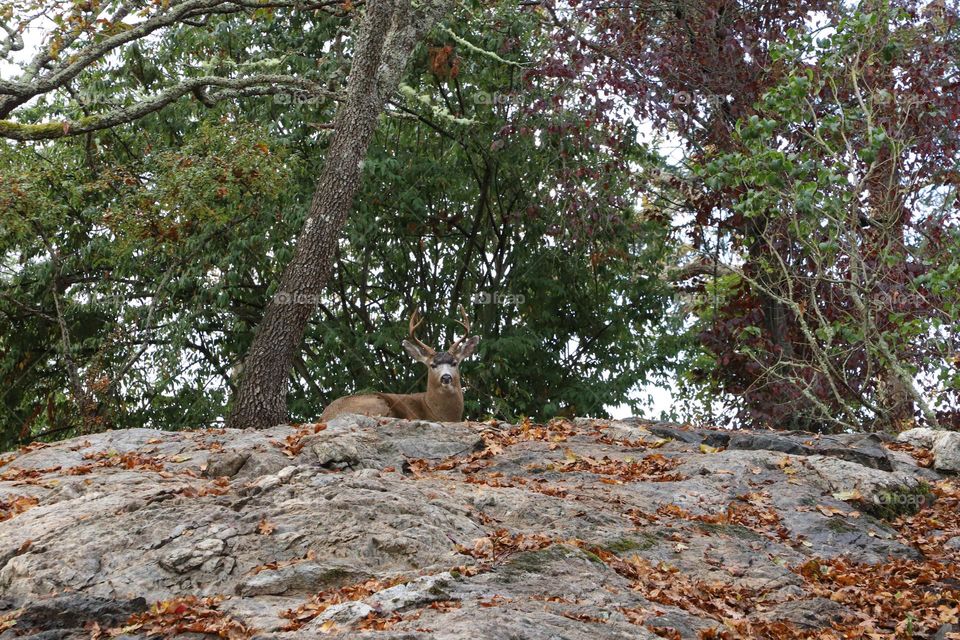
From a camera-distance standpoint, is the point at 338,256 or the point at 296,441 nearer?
the point at 296,441

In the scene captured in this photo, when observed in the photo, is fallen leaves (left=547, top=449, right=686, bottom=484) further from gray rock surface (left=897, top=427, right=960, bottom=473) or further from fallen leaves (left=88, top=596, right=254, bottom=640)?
fallen leaves (left=88, top=596, right=254, bottom=640)

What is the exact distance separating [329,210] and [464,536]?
20.4 feet

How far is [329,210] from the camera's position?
12727 millimetres

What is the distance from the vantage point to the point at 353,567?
680 centimetres

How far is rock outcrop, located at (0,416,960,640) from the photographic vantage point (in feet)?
20.4

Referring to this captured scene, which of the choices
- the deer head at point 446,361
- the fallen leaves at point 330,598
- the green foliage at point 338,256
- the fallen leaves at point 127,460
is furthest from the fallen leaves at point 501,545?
the green foliage at point 338,256

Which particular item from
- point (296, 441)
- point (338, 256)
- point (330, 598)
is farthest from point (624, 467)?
point (338, 256)

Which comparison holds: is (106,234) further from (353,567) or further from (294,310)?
(353,567)

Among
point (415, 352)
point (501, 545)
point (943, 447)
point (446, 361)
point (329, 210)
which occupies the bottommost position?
point (501, 545)

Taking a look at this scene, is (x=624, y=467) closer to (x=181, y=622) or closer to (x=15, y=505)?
(x=181, y=622)

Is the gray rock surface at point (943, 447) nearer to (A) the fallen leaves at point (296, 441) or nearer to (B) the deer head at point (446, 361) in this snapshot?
(B) the deer head at point (446, 361)

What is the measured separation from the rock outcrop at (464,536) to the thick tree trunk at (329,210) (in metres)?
1.66

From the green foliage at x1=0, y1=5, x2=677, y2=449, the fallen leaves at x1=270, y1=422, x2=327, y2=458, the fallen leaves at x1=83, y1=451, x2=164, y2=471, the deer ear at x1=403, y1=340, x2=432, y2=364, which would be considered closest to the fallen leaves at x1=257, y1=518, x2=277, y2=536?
the fallen leaves at x1=270, y1=422, x2=327, y2=458

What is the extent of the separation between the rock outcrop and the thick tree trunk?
1.66 m
